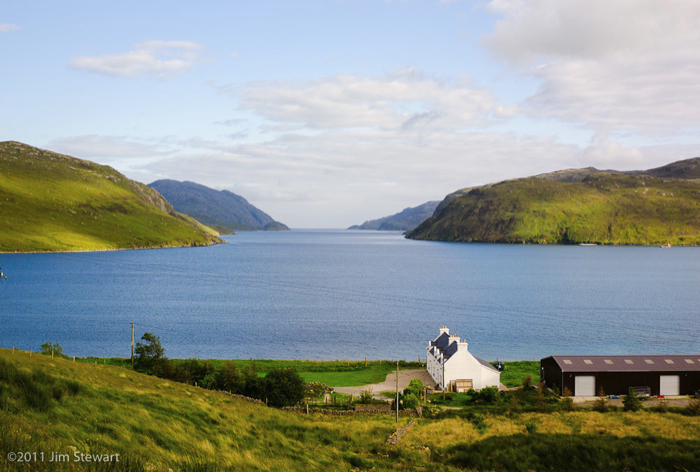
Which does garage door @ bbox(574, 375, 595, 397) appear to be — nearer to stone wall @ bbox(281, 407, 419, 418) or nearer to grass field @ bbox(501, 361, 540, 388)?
grass field @ bbox(501, 361, 540, 388)

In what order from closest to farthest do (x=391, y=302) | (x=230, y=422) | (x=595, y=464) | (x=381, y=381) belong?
(x=595, y=464) → (x=230, y=422) → (x=381, y=381) → (x=391, y=302)

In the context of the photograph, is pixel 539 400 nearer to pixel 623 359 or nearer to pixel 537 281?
pixel 623 359

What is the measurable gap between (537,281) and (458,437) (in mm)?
125886

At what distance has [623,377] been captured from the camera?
154 ft

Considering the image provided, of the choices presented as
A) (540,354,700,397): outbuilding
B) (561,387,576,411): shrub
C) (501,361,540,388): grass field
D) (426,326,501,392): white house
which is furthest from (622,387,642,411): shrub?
(501,361,540,388): grass field

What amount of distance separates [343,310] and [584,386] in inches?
2192

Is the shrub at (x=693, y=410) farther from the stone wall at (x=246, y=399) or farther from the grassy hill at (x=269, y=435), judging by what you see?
the stone wall at (x=246, y=399)

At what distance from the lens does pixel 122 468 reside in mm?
9828

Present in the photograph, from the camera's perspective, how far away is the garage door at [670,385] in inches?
1853

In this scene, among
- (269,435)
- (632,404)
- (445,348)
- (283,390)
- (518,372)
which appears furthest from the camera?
(518,372)

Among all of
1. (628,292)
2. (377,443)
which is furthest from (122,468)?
(628,292)

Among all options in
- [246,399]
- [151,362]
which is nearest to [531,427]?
[246,399]

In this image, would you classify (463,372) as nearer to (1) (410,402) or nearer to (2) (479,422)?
(1) (410,402)

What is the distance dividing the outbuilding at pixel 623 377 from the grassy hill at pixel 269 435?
964 centimetres
